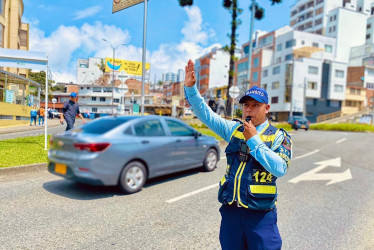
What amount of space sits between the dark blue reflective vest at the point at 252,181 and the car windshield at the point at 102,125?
3.49 m

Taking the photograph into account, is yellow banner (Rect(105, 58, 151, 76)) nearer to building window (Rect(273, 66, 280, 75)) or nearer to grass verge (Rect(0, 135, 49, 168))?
building window (Rect(273, 66, 280, 75))

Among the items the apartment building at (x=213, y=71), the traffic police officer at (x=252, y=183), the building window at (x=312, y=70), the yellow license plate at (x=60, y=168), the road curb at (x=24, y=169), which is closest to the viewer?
the traffic police officer at (x=252, y=183)

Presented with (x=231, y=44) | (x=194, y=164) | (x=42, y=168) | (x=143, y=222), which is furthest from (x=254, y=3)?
(x=143, y=222)

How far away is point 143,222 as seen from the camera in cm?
378

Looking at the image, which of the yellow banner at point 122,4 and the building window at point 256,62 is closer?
the yellow banner at point 122,4

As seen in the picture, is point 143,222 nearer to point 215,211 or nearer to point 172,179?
point 215,211

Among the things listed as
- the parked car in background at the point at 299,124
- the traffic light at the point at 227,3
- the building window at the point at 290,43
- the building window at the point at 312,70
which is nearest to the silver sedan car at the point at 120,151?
the traffic light at the point at 227,3

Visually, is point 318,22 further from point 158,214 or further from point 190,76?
point 190,76

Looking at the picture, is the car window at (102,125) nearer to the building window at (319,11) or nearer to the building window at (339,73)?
the building window at (339,73)

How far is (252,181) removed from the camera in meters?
1.91

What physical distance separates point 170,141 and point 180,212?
1993mm

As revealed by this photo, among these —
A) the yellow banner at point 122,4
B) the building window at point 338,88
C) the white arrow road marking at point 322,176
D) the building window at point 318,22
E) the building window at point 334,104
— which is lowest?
the white arrow road marking at point 322,176

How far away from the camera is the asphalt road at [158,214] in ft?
10.7

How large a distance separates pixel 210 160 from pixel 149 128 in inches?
92.5
